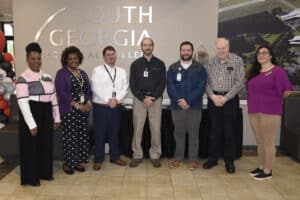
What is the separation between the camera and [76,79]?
4.06 metres

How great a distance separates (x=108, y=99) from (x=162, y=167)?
1139 millimetres

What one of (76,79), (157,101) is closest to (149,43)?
(157,101)

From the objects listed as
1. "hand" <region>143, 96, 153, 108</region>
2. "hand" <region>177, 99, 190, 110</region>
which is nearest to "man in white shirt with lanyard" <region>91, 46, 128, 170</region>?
"hand" <region>143, 96, 153, 108</region>

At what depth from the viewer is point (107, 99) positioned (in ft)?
14.2

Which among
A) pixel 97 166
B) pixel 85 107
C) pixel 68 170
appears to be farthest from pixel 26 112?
pixel 97 166

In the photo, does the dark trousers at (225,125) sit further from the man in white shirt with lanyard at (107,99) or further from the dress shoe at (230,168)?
the man in white shirt with lanyard at (107,99)

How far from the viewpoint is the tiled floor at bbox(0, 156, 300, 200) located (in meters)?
3.55

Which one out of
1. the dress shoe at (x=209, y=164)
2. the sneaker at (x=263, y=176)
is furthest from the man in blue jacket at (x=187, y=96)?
the sneaker at (x=263, y=176)

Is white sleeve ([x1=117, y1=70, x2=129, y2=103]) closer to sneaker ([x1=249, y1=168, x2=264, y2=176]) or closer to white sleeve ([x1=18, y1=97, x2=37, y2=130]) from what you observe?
white sleeve ([x1=18, y1=97, x2=37, y2=130])

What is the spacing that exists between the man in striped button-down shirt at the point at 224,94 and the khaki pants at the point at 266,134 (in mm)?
303

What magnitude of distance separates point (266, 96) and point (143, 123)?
1.56m

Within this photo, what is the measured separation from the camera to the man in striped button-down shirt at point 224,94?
4141 mm

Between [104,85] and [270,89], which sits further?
[104,85]

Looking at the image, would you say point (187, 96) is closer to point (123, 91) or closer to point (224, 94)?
point (224, 94)
